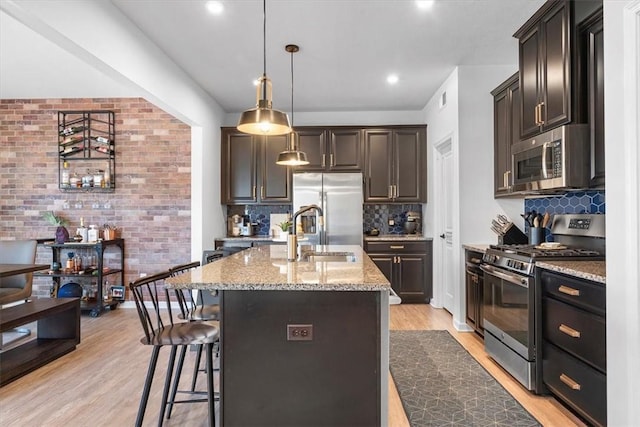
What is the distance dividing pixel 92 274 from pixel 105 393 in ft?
8.39

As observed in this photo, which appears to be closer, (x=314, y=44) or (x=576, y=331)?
(x=576, y=331)

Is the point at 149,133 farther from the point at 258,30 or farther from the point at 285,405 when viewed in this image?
the point at 285,405

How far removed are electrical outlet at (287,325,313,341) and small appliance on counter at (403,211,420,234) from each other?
156 inches

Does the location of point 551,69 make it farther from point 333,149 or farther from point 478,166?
point 333,149

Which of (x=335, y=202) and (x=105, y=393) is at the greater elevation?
(x=335, y=202)

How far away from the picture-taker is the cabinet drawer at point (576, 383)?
1.92 meters

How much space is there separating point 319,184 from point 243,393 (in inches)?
141

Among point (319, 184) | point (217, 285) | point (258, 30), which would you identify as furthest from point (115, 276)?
point (217, 285)

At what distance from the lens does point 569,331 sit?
2.18 metres

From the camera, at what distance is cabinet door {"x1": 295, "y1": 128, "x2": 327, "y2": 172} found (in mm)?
5438

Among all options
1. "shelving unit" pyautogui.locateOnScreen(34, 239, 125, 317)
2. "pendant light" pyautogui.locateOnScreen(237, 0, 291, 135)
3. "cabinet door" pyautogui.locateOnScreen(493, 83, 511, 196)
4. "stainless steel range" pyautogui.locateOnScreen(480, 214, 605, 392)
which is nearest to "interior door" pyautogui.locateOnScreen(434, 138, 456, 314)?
"cabinet door" pyautogui.locateOnScreen(493, 83, 511, 196)

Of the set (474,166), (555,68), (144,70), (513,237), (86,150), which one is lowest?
(513,237)

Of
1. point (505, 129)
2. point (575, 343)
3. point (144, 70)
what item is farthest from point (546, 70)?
point (144, 70)

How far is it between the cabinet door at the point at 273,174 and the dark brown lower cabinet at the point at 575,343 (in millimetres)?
3709
